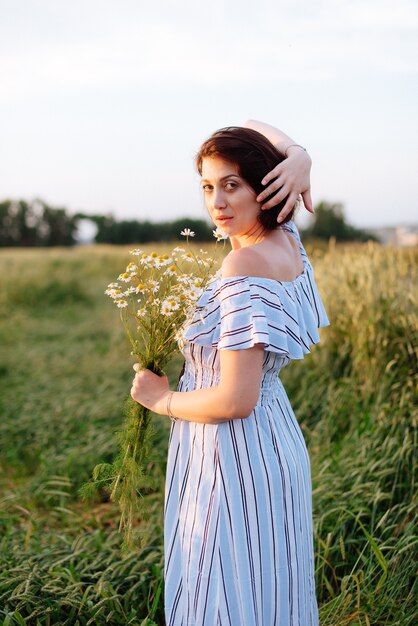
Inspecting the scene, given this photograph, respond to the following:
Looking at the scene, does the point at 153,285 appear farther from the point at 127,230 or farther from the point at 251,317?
the point at 127,230

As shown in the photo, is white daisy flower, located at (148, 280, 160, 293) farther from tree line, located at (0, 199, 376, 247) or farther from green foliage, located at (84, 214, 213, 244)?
green foliage, located at (84, 214, 213, 244)

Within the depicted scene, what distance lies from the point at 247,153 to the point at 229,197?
125 millimetres

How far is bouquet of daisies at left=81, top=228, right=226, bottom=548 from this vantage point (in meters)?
1.90

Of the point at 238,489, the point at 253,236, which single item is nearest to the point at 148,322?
the point at 253,236

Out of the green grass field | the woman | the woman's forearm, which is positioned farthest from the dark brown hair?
the green grass field

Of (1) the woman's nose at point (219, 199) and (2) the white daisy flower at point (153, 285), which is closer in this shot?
(1) the woman's nose at point (219, 199)

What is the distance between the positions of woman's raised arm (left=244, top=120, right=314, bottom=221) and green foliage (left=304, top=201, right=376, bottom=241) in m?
10.8

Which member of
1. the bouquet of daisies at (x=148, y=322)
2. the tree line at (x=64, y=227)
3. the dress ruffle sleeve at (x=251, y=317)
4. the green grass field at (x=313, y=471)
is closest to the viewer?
the dress ruffle sleeve at (x=251, y=317)

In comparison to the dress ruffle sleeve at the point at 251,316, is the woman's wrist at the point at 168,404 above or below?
below

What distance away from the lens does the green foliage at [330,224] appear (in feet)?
43.9

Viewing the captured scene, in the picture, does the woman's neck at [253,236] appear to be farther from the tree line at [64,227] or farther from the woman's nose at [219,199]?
the tree line at [64,227]

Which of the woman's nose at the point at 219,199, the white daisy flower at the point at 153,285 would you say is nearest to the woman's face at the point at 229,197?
the woman's nose at the point at 219,199

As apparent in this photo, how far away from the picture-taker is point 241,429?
5.93ft

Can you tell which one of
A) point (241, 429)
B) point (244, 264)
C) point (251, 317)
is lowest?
point (241, 429)
